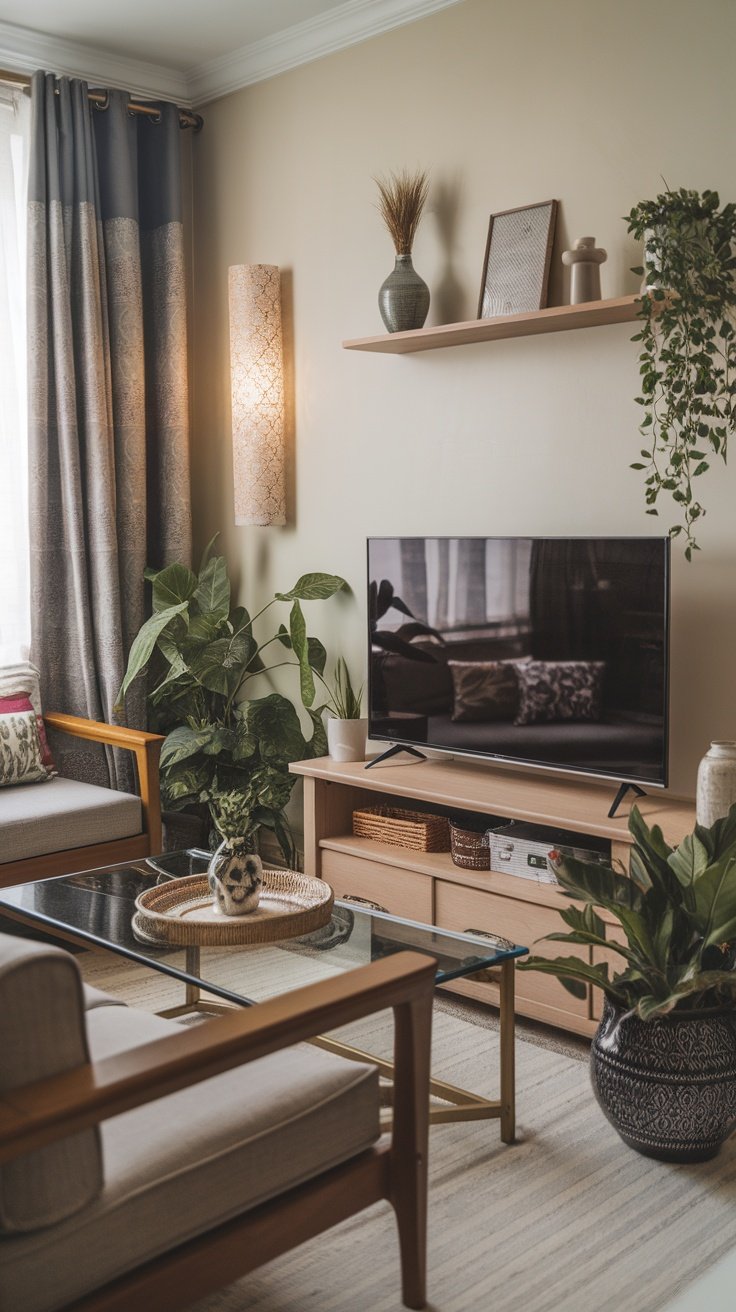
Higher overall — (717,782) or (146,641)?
(146,641)

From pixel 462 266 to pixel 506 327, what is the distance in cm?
40

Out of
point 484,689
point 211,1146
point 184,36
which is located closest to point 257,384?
point 184,36

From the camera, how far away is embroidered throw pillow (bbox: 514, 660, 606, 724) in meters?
3.15

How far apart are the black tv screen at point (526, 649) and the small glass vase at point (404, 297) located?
0.65m

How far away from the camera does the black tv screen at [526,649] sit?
119 inches

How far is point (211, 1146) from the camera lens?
1.62m

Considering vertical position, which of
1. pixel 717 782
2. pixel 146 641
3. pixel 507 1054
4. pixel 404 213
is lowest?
pixel 507 1054

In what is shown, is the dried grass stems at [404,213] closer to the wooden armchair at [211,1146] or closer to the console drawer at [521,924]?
the console drawer at [521,924]

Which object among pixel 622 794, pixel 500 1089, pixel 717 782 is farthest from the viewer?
pixel 622 794

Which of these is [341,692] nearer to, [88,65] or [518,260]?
[518,260]

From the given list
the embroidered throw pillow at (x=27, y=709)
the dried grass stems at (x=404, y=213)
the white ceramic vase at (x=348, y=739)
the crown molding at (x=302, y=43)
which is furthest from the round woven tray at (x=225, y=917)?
the crown molding at (x=302, y=43)

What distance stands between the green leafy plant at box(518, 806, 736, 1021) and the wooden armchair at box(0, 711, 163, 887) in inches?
66.6

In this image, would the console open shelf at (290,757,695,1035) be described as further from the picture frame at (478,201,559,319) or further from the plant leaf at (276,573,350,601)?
the picture frame at (478,201,559,319)

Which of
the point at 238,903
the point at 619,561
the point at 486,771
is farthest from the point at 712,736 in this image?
the point at 238,903
